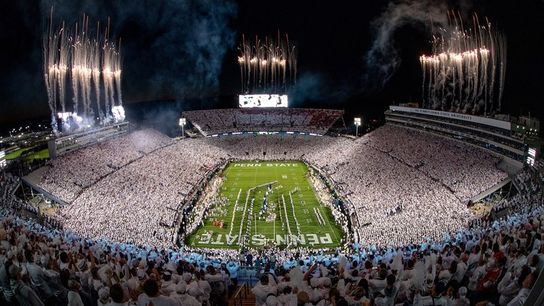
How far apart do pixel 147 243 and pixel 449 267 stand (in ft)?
52.7

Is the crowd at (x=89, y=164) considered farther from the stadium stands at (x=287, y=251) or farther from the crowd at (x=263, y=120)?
the crowd at (x=263, y=120)

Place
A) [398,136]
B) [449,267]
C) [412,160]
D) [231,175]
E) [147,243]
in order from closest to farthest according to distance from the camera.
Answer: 1. [449,267]
2. [147,243]
3. [412,160]
4. [231,175]
5. [398,136]

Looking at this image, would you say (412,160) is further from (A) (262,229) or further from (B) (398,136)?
(A) (262,229)

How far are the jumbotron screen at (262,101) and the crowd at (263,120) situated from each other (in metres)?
1.53

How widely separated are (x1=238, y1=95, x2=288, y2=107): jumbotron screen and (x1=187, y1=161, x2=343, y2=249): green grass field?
21962 mm

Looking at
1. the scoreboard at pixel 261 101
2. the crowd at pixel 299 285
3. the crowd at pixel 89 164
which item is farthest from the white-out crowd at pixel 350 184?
the scoreboard at pixel 261 101

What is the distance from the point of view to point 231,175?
41688 millimetres

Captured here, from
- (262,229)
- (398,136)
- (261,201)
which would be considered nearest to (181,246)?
(262,229)

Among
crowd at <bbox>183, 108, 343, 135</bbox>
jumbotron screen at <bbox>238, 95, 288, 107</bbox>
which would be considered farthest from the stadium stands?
jumbotron screen at <bbox>238, 95, 288, 107</bbox>

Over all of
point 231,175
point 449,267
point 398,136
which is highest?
point 449,267

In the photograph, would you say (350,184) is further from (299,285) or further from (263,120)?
(263,120)

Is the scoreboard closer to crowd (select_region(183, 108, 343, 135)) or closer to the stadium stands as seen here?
crowd (select_region(183, 108, 343, 135))

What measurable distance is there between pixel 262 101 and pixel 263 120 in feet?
9.08

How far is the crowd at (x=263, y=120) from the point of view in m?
59.1
